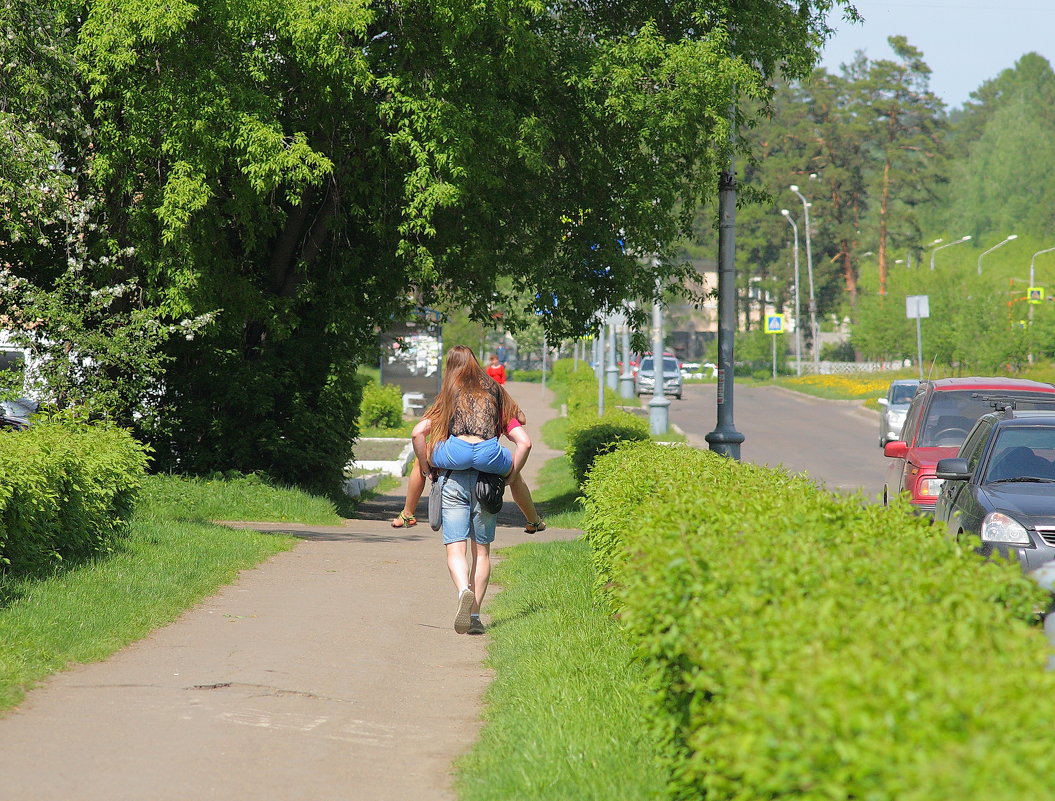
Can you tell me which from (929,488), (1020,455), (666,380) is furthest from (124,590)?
(666,380)

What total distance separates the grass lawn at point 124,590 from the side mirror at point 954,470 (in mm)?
5481

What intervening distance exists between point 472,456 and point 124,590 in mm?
2620

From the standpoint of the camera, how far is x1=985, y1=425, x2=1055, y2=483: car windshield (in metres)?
9.98

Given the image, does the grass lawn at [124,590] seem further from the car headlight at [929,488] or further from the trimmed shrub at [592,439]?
the car headlight at [929,488]

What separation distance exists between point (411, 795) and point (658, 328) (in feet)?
82.3

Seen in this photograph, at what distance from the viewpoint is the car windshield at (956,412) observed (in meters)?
13.8

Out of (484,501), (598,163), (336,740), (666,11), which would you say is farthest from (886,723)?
(666,11)

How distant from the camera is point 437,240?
16203mm

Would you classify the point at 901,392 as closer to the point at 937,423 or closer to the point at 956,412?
the point at 956,412

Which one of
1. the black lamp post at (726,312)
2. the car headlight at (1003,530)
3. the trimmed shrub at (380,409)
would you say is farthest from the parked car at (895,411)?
the car headlight at (1003,530)

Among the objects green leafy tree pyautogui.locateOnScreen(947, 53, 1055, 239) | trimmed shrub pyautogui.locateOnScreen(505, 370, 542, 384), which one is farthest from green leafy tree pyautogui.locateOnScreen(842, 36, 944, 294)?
trimmed shrub pyautogui.locateOnScreen(505, 370, 542, 384)

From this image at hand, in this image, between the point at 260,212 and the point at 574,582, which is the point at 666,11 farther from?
the point at 574,582

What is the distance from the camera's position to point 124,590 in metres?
8.88

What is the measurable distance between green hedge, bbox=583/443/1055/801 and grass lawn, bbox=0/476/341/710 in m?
3.13
